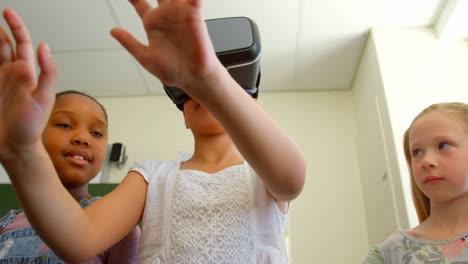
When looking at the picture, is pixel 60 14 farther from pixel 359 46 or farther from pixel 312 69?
pixel 359 46

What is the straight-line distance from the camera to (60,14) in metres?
1.90

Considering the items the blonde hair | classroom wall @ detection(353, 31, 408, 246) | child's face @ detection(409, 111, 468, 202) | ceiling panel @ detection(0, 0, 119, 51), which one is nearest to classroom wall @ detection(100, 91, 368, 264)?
classroom wall @ detection(353, 31, 408, 246)

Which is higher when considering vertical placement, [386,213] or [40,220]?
[386,213]

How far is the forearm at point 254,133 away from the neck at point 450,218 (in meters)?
0.42

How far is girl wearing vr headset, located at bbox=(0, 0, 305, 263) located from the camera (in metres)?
0.36

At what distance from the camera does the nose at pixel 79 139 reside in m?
0.73

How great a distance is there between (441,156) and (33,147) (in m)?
0.65

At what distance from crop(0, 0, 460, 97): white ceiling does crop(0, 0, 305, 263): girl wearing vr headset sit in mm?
1403

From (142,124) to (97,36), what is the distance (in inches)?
25.8

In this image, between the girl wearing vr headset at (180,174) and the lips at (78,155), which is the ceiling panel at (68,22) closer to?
the lips at (78,155)

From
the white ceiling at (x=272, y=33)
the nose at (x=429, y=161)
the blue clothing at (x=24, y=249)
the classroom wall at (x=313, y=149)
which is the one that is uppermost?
the white ceiling at (x=272, y=33)

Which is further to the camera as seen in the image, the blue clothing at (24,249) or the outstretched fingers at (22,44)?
the blue clothing at (24,249)

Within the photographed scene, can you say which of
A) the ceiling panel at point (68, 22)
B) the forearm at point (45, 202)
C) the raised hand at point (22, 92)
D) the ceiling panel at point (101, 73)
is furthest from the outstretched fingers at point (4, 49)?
the ceiling panel at point (101, 73)

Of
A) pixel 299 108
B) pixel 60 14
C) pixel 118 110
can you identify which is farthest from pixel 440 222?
pixel 118 110
